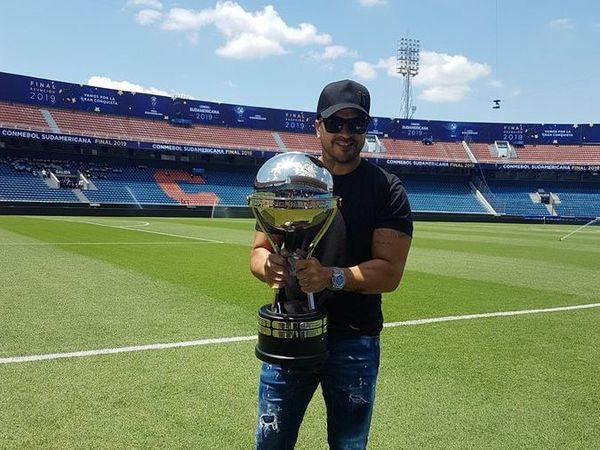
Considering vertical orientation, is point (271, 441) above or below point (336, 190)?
below

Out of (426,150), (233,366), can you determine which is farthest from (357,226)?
(426,150)

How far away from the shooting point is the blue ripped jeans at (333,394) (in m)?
2.18

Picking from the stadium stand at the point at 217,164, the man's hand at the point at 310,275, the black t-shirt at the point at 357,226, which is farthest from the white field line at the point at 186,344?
the stadium stand at the point at 217,164

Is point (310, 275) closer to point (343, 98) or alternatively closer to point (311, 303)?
point (311, 303)

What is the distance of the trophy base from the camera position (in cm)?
188

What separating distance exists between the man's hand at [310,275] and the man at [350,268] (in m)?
→ 0.22

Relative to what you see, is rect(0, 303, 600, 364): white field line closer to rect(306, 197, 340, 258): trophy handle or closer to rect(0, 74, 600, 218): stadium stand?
rect(306, 197, 340, 258): trophy handle

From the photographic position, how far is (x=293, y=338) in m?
1.88

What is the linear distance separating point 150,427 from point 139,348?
6.15ft

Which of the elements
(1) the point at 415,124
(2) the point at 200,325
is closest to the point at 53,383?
(2) the point at 200,325

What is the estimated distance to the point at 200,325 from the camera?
6242 millimetres

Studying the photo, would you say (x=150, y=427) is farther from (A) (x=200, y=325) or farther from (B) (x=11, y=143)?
(B) (x=11, y=143)

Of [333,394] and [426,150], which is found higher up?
[426,150]

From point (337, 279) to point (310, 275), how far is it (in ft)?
0.53
